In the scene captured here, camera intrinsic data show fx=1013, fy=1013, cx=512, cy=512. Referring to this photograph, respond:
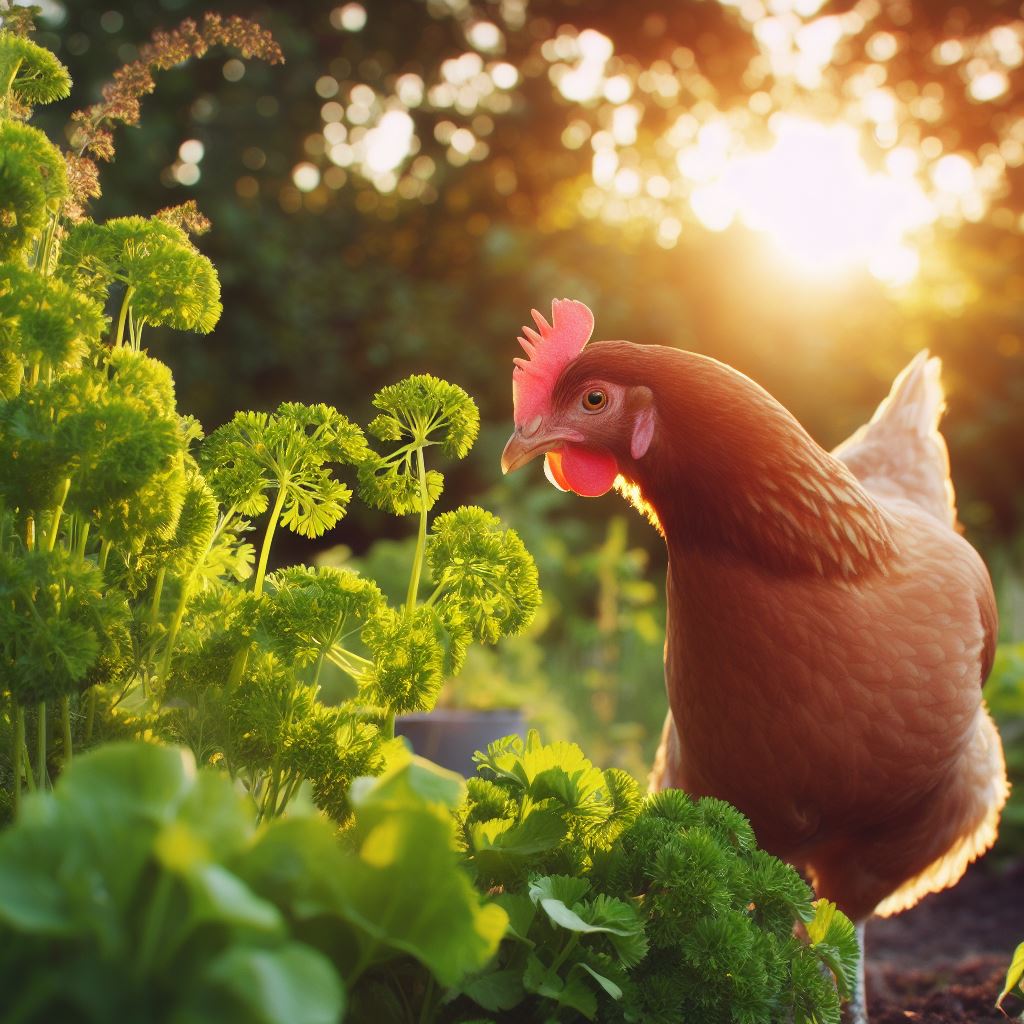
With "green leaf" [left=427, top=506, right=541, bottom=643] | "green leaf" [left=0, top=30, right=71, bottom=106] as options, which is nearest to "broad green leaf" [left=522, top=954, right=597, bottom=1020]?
"green leaf" [left=427, top=506, right=541, bottom=643]

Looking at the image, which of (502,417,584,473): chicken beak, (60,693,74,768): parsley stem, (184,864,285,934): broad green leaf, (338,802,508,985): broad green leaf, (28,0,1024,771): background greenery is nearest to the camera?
(184,864,285,934): broad green leaf

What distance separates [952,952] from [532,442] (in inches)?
118

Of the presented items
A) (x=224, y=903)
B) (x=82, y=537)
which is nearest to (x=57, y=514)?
(x=82, y=537)

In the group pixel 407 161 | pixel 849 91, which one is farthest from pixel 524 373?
pixel 849 91

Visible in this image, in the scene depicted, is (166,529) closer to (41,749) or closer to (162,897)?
(41,749)

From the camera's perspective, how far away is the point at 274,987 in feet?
2.19

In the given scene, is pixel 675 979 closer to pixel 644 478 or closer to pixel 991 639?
pixel 644 478

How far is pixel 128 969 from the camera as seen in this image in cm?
72

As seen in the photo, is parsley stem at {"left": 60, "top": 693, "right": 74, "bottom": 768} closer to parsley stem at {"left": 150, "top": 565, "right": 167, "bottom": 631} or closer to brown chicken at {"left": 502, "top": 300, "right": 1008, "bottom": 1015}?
parsley stem at {"left": 150, "top": 565, "right": 167, "bottom": 631}

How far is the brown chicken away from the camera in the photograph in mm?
1770

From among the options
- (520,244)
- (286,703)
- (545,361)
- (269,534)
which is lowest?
(286,703)

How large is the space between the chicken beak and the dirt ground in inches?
51.5

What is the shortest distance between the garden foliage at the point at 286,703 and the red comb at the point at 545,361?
1.41ft

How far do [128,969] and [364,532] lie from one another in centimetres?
961
